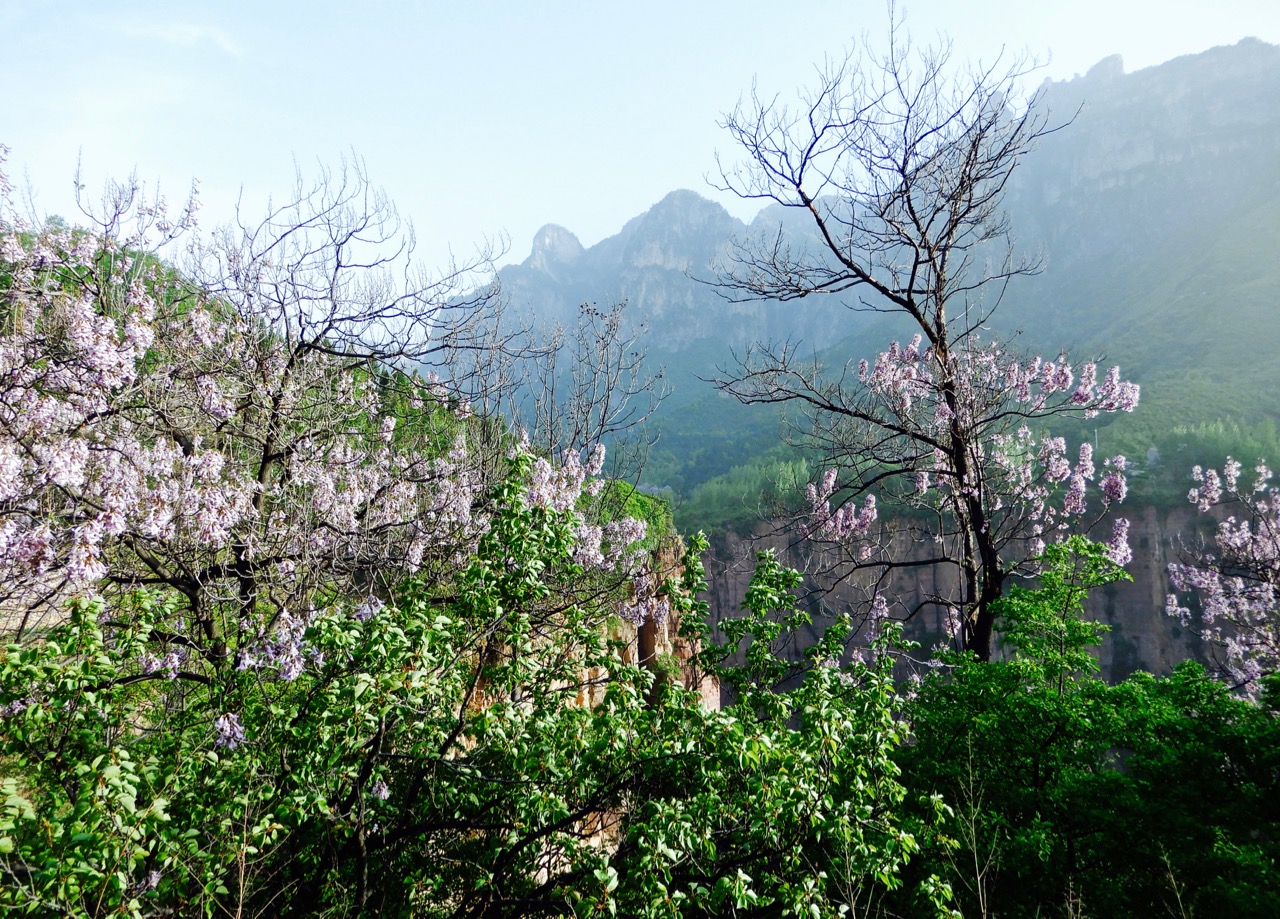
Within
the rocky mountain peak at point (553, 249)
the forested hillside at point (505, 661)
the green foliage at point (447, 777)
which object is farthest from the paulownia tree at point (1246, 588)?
the rocky mountain peak at point (553, 249)

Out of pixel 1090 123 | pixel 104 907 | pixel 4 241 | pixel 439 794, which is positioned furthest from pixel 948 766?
pixel 1090 123

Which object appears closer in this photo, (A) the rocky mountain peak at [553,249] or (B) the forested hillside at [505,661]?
(B) the forested hillside at [505,661]

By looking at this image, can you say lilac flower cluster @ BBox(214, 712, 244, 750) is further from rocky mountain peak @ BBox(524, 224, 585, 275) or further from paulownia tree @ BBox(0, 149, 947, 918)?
rocky mountain peak @ BBox(524, 224, 585, 275)

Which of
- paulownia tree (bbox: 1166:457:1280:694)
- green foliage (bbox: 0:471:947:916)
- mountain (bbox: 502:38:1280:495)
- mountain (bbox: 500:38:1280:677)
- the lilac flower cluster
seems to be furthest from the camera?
mountain (bbox: 502:38:1280:495)

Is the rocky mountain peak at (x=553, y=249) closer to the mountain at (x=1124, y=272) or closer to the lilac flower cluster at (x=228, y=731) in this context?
the mountain at (x=1124, y=272)

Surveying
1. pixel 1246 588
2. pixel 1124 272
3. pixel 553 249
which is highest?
pixel 553 249

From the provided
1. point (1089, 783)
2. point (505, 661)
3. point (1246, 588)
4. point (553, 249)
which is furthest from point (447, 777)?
point (553, 249)

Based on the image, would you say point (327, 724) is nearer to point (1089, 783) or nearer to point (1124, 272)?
point (1089, 783)

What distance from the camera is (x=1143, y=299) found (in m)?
64.1

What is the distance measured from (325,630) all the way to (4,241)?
643 cm

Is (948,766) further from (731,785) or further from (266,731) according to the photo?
(266,731)

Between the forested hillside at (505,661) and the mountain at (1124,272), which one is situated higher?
the mountain at (1124,272)

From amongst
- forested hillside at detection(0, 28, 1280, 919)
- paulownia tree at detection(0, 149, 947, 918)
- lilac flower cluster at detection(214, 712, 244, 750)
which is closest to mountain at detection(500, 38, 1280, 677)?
forested hillside at detection(0, 28, 1280, 919)

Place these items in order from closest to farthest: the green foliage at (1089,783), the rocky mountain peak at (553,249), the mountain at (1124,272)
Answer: the green foliage at (1089,783) < the mountain at (1124,272) < the rocky mountain peak at (553,249)
